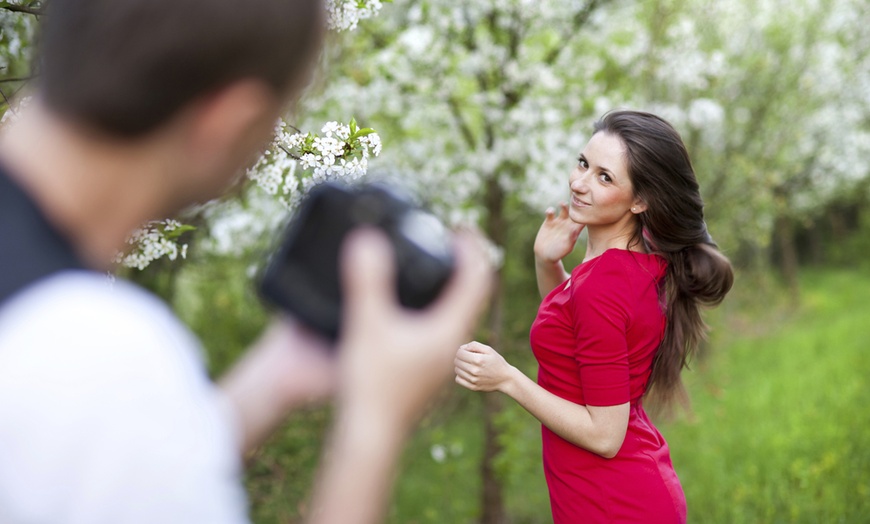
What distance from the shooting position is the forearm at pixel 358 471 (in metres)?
0.85

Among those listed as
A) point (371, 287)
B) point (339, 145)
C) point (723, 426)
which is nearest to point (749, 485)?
point (723, 426)

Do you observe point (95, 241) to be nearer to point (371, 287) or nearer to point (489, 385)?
point (371, 287)

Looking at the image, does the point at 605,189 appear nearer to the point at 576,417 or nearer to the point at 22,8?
the point at 576,417

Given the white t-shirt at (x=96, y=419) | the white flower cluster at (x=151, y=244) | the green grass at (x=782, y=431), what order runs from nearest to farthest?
the white t-shirt at (x=96, y=419)
the white flower cluster at (x=151, y=244)
the green grass at (x=782, y=431)

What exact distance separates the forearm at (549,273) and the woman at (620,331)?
257mm

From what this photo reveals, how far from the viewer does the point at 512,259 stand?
7859mm

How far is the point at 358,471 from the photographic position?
2.81 ft

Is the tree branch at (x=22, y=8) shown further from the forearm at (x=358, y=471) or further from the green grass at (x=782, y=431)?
the green grass at (x=782, y=431)

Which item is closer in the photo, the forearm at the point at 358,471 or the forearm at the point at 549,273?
the forearm at the point at 358,471

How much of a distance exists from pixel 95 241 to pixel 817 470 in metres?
5.66

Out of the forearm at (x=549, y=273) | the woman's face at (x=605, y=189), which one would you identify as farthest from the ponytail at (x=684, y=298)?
the forearm at (x=549, y=273)

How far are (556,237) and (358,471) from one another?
195 cm

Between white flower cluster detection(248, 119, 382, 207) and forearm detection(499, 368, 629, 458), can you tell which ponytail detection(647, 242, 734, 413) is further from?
white flower cluster detection(248, 119, 382, 207)

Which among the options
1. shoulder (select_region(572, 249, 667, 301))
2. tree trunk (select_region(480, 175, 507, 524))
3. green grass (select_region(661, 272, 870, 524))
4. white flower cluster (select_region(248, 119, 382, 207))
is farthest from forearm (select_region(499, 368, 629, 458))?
tree trunk (select_region(480, 175, 507, 524))
